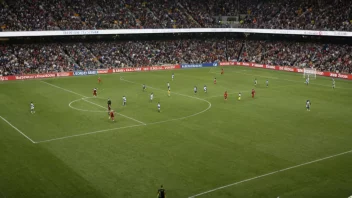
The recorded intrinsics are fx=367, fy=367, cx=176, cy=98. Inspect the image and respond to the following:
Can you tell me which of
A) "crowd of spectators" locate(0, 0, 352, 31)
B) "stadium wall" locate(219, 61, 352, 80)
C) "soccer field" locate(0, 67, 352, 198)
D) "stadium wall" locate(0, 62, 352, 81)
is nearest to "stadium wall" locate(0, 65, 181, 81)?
"stadium wall" locate(0, 62, 352, 81)

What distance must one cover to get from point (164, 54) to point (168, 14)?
31.6ft

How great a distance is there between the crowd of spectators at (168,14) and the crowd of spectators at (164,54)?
4.09 meters

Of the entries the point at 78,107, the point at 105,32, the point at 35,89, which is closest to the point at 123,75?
the point at 105,32

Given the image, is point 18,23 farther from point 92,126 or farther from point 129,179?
point 129,179

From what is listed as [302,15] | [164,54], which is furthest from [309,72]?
[164,54]

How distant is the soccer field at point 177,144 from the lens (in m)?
19.3

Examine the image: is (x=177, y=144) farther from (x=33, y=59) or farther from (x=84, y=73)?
(x=33, y=59)

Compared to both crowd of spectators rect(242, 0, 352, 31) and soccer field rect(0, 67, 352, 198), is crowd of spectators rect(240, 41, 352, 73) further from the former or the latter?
soccer field rect(0, 67, 352, 198)

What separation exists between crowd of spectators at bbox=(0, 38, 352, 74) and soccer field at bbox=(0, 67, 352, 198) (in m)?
15.0

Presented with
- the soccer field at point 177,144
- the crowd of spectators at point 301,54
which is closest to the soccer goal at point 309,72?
the crowd of spectators at point 301,54

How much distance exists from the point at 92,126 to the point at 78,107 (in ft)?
24.5

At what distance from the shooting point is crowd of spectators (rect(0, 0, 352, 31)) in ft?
203

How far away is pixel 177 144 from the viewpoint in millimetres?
25906

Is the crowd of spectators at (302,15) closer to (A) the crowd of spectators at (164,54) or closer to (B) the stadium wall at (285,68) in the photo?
(A) the crowd of spectators at (164,54)
